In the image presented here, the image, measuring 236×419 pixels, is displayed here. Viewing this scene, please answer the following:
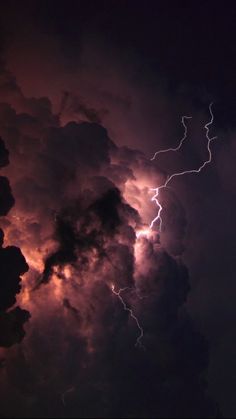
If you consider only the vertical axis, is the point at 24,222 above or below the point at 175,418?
above

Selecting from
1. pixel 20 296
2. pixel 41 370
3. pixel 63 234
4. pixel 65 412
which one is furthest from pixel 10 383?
pixel 63 234

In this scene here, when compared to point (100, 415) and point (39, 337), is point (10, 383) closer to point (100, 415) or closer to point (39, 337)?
point (39, 337)

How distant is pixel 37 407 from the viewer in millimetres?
37625

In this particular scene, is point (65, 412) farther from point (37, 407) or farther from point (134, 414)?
point (134, 414)

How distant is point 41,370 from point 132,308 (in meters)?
9.80

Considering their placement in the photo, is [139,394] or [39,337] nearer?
[39,337]

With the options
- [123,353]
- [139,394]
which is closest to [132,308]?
[123,353]

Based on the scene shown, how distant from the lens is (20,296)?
120 feet

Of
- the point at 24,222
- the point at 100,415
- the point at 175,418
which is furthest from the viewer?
the point at 175,418

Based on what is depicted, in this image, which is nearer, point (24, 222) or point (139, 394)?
point (24, 222)

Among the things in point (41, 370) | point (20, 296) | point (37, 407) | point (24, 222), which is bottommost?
point (37, 407)

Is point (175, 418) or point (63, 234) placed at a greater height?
point (63, 234)

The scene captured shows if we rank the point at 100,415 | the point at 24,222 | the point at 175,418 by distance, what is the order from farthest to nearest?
the point at 175,418 → the point at 100,415 → the point at 24,222

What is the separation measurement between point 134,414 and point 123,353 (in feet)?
19.1
